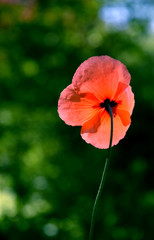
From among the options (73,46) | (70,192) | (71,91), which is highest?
(73,46)

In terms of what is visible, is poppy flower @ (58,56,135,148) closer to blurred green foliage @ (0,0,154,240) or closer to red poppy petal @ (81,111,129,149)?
red poppy petal @ (81,111,129,149)

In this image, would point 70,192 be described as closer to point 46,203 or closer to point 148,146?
point 46,203

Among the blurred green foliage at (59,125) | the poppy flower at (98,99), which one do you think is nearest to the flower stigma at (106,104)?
the poppy flower at (98,99)

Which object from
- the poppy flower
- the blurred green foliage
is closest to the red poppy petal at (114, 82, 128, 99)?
the poppy flower

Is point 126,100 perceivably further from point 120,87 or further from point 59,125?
point 59,125

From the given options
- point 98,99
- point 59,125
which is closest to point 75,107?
point 98,99

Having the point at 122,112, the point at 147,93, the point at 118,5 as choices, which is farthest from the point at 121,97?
the point at 118,5
